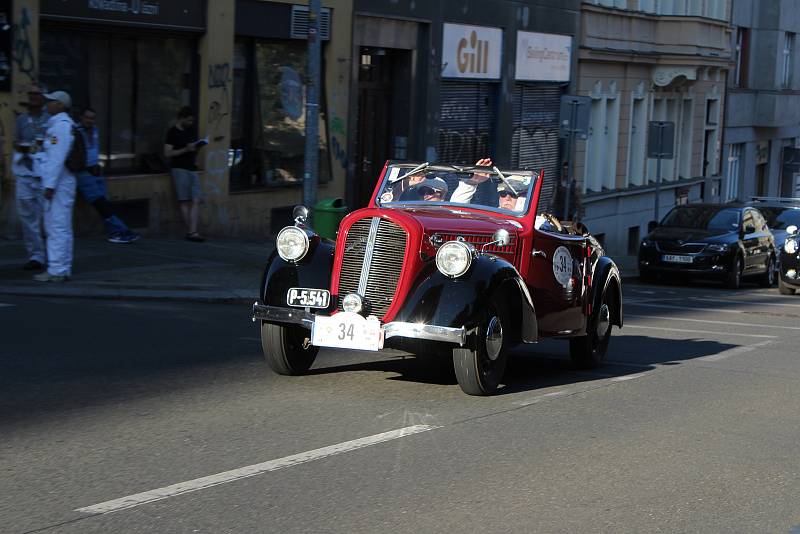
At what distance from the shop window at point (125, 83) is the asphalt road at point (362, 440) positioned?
6.54 metres

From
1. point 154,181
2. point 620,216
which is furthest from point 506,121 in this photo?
point 154,181

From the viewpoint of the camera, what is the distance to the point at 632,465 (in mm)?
7809

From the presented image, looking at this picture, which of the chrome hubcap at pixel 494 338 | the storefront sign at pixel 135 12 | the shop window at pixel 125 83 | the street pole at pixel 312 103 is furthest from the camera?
the shop window at pixel 125 83

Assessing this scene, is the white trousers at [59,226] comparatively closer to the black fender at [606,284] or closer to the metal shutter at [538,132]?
the black fender at [606,284]

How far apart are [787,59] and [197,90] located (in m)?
36.6

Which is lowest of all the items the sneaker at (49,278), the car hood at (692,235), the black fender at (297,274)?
the car hood at (692,235)

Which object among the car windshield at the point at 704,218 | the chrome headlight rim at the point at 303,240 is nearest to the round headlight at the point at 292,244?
the chrome headlight rim at the point at 303,240

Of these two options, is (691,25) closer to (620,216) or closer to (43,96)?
(620,216)

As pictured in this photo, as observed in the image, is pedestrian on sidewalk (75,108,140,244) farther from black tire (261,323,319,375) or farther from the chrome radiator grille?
the chrome radiator grille

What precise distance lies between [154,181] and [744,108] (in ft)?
110

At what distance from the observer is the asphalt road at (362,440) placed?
21.2 feet

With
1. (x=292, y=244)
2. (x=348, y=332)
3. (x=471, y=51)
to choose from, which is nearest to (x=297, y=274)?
(x=292, y=244)

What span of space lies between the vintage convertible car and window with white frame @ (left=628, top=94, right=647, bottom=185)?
95.7 ft

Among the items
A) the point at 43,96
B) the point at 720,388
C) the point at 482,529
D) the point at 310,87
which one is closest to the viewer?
the point at 482,529
